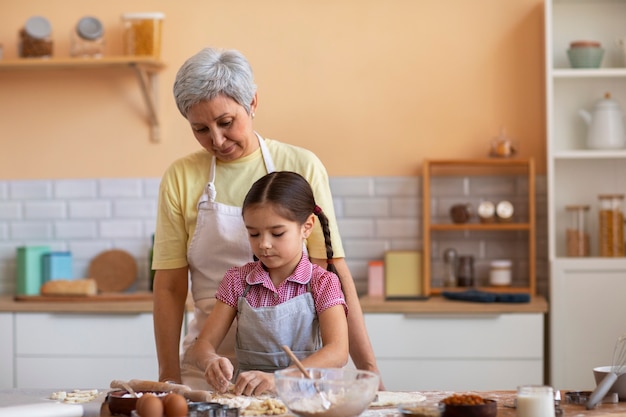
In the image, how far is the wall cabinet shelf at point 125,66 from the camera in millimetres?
4855

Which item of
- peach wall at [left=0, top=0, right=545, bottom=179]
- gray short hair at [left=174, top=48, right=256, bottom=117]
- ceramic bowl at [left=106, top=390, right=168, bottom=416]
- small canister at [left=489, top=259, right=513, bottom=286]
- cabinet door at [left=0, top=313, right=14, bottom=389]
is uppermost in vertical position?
peach wall at [left=0, top=0, right=545, bottom=179]

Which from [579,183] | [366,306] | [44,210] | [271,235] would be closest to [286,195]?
[271,235]

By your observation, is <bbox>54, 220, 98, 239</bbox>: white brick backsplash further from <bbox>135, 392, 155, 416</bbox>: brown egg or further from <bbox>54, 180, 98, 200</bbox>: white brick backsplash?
<bbox>135, 392, 155, 416</bbox>: brown egg

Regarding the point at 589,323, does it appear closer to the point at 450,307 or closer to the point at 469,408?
the point at 450,307

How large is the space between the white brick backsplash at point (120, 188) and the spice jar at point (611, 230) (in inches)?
93.0

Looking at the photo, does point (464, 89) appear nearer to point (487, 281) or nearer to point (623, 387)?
point (487, 281)

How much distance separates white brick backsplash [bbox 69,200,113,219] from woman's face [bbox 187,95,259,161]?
243cm

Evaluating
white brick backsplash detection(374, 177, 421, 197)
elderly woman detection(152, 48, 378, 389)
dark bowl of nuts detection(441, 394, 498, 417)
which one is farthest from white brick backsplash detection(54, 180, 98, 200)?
dark bowl of nuts detection(441, 394, 498, 417)

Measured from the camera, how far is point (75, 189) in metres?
5.19

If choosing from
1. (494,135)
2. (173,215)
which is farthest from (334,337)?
(494,135)

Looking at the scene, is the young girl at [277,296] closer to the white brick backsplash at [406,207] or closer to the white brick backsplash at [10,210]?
the white brick backsplash at [406,207]

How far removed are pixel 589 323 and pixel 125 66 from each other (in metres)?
2.66

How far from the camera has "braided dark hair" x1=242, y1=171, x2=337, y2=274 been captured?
8.48 ft

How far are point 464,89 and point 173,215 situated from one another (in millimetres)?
Result: 2408
